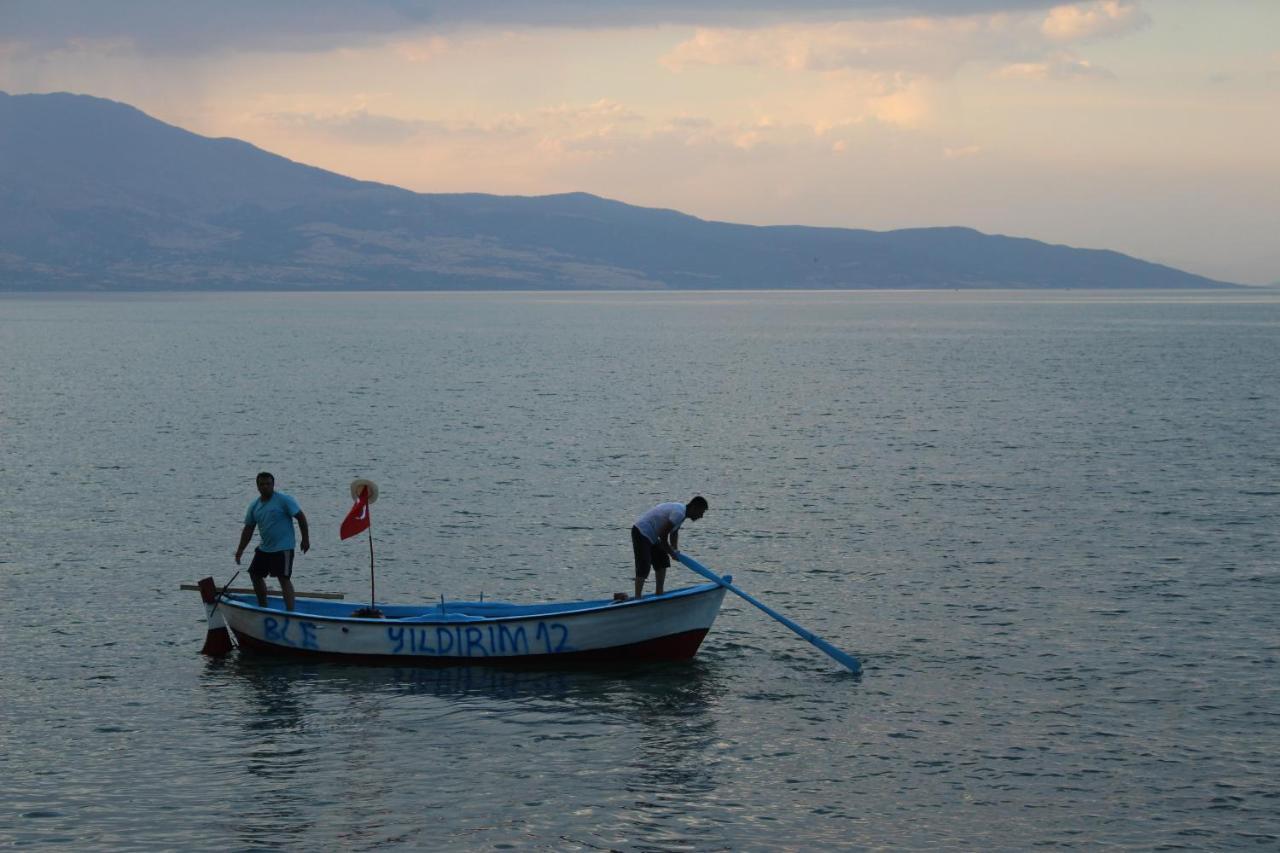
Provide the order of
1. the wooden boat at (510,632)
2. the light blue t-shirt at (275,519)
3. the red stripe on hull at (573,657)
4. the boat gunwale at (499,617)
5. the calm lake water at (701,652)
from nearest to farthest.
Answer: the calm lake water at (701,652)
the boat gunwale at (499,617)
the wooden boat at (510,632)
the red stripe on hull at (573,657)
the light blue t-shirt at (275,519)

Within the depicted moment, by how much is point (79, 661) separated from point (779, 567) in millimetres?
15234

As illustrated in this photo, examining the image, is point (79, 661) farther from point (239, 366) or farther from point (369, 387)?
point (239, 366)

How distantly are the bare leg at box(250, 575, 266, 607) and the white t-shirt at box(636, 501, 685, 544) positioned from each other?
6.51 metres

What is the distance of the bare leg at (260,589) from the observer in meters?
23.7

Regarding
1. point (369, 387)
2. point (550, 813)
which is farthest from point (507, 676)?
point (369, 387)

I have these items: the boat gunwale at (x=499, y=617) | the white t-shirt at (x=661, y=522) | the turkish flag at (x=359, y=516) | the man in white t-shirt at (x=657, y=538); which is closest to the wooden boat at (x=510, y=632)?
the boat gunwale at (x=499, y=617)

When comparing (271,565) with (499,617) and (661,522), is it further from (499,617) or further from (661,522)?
(661,522)

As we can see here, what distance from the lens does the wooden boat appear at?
74.3 ft

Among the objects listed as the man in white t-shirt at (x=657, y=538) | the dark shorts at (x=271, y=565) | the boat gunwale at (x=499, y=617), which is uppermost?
the man in white t-shirt at (x=657, y=538)

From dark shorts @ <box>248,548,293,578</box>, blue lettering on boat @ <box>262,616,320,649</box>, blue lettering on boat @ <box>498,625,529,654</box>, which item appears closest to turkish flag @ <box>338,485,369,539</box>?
dark shorts @ <box>248,548,293,578</box>

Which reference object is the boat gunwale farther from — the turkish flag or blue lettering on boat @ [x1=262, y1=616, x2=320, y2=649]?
the turkish flag

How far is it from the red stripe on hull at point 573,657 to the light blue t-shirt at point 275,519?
1.90 meters

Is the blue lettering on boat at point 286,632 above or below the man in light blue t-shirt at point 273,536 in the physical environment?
below

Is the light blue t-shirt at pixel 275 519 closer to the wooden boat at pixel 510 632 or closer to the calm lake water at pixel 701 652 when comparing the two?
the wooden boat at pixel 510 632
